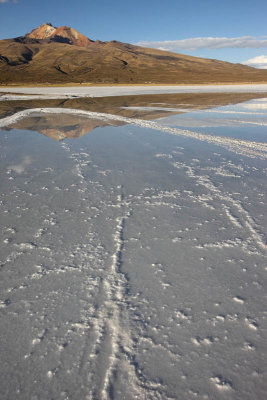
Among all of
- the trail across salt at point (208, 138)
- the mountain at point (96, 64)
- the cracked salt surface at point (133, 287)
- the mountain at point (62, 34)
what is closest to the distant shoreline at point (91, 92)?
the trail across salt at point (208, 138)

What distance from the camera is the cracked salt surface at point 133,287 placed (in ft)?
5.66

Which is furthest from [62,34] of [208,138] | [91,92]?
[208,138]

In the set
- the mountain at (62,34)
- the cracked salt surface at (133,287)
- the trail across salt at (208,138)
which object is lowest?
the cracked salt surface at (133,287)

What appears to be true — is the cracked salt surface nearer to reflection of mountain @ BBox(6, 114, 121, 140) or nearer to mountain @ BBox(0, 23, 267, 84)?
reflection of mountain @ BBox(6, 114, 121, 140)

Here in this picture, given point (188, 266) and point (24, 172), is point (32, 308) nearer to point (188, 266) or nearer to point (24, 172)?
point (188, 266)

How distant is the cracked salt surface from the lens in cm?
173

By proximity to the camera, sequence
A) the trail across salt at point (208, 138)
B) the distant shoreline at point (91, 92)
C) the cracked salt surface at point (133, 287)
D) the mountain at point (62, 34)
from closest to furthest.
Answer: the cracked salt surface at point (133, 287)
the trail across salt at point (208, 138)
the distant shoreline at point (91, 92)
the mountain at point (62, 34)

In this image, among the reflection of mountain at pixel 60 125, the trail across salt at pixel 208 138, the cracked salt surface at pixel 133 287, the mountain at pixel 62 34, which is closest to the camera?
the cracked salt surface at pixel 133 287

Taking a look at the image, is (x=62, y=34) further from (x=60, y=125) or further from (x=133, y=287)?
(x=133, y=287)

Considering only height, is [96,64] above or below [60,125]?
above

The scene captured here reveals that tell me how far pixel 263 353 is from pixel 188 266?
0.95 metres

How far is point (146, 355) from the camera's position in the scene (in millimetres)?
1846

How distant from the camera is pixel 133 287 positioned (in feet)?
7.92

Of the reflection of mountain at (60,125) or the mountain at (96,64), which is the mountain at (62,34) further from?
the reflection of mountain at (60,125)
